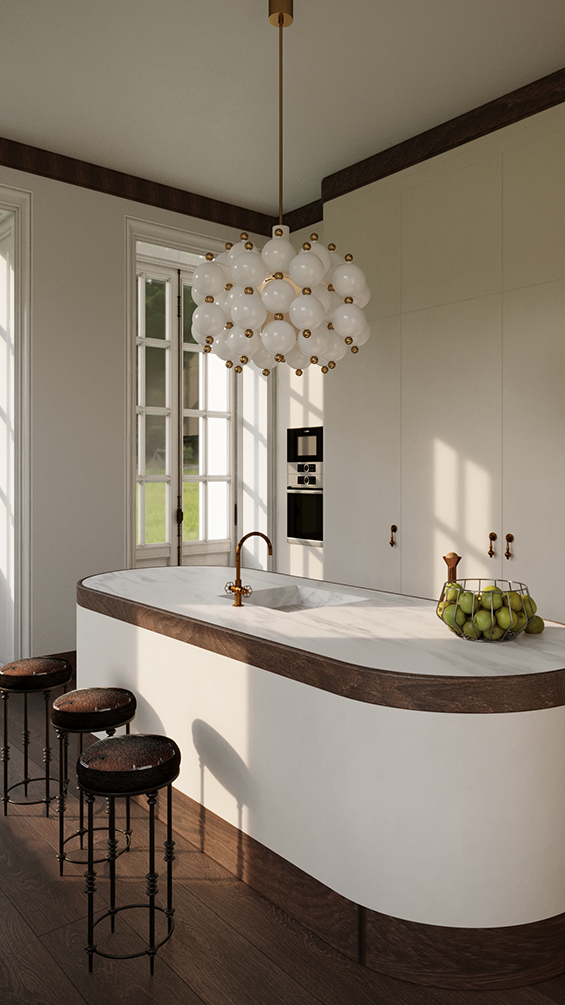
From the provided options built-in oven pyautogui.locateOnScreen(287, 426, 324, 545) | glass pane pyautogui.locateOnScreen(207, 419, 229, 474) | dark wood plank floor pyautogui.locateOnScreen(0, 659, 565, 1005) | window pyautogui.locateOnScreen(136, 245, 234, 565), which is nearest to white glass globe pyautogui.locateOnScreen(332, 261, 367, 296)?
dark wood plank floor pyautogui.locateOnScreen(0, 659, 565, 1005)

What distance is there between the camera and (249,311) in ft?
8.07

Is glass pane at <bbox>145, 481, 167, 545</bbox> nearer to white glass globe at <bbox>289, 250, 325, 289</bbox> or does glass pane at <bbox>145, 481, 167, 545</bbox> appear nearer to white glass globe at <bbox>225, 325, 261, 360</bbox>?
white glass globe at <bbox>225, 325, 261, 360</bbox>

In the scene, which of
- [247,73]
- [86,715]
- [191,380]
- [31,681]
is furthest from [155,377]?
[86,715]

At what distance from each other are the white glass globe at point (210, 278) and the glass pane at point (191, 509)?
9.57 feet

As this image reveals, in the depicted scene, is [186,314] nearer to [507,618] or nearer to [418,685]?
[507,618]

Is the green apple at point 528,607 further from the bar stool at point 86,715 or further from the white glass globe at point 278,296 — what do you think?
the bar stool at point 86,715

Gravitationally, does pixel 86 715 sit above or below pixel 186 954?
above

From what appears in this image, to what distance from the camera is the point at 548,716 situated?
1777mm

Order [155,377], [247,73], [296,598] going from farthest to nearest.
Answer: [155,377] < [247,73] < [296,598]

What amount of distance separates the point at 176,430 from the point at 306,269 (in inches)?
123

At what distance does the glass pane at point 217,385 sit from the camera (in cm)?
566

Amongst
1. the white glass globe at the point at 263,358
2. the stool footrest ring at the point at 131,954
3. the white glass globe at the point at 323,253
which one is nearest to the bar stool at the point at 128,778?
the stool footrest ring at the point at 131,954

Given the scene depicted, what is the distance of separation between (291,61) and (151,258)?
214 centimetres

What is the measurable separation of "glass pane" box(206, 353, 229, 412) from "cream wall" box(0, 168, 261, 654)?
1.06 metres
